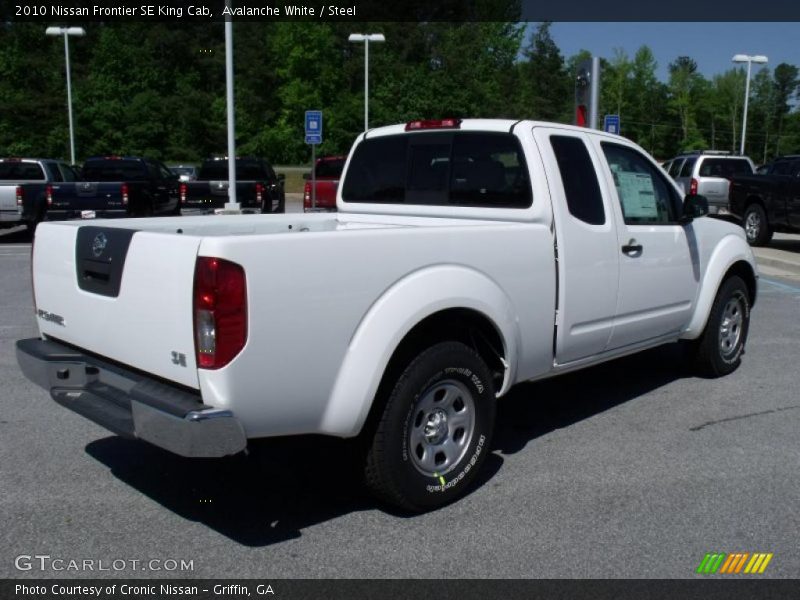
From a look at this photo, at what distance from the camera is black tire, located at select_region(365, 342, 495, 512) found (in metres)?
3.77

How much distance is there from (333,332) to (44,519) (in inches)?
68.0

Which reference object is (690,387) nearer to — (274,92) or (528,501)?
(528,501)

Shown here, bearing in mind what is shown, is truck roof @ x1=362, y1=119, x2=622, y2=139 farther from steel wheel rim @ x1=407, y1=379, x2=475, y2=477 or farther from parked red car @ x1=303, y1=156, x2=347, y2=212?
parked red car @ x1=303, y1=156, x2=347, y2=212

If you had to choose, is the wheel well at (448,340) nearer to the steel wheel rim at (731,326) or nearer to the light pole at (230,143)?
the steel wheel rim at (731,326)

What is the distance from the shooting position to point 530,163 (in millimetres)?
4738

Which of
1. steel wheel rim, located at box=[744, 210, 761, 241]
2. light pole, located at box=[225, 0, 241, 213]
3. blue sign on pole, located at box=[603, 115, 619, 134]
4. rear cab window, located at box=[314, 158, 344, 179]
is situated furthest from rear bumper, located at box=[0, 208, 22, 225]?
steel wheel rim, located at box=[744, 210, 761, 241]

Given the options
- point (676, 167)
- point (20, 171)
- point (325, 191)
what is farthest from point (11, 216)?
point (676, 167)

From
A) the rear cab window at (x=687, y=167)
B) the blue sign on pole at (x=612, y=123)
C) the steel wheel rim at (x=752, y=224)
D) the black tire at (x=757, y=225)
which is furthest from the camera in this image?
the rear cab window at (x=687, y=167)

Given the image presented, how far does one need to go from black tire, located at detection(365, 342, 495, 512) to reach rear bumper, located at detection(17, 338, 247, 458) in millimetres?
800

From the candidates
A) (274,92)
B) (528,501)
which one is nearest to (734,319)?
(528,501)

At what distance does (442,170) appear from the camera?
205 inches

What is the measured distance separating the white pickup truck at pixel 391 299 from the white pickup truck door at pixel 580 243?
15 millimetres

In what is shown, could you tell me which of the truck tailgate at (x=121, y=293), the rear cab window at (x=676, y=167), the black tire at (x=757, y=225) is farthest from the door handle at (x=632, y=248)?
the rear cab window at (x=676, y=167)

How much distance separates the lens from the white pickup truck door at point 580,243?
4.70m
